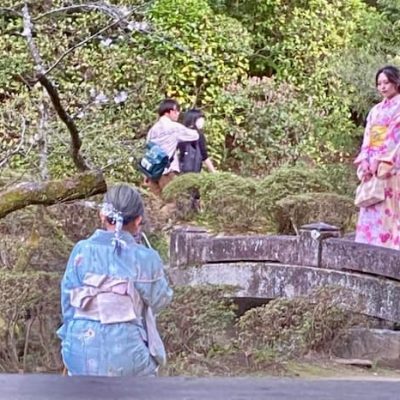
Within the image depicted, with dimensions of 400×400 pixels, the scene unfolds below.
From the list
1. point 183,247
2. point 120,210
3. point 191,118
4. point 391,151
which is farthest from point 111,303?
point 191,118

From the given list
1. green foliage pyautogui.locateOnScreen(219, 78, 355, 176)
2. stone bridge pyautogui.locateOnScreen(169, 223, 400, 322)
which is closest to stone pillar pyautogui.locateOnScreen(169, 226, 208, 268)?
stone bridge pyautogui.locateOnScreen(169, 223, 400, 322)

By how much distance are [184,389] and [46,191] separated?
2.87 metres

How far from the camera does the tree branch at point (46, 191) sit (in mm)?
4336

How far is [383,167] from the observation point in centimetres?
703

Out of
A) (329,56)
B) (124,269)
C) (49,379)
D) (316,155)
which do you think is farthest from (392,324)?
(329,56)

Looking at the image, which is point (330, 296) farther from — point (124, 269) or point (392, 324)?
point (124, 269)

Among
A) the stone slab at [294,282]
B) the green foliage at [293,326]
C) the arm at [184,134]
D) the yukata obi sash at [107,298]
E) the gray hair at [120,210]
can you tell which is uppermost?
the arm at [184,134]

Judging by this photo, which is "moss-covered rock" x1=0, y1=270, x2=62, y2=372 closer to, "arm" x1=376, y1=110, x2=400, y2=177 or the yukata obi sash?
the yukata obi sash

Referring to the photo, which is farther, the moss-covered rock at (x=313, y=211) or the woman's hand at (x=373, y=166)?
the moss-covered rock at (x=313, y=211)

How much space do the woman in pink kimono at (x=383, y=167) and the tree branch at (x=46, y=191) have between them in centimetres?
301

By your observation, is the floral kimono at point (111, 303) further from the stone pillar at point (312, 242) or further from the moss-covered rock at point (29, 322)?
the stone pillar at point (312, 242)

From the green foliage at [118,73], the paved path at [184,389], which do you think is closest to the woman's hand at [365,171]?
the green foliage at [118,73]

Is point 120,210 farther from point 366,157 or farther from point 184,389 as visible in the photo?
point 366,157

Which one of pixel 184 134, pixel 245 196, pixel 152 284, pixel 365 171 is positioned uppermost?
pixel 184 134
